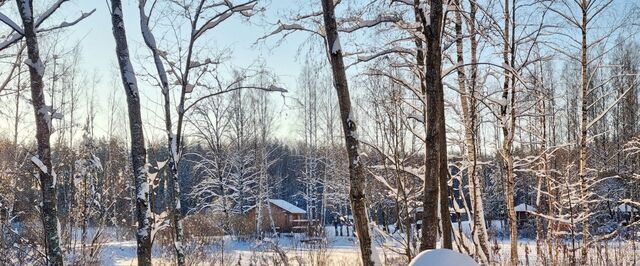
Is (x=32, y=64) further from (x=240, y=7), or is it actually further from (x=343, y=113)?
(x=343, y=113)

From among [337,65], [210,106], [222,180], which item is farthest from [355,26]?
[222,180]

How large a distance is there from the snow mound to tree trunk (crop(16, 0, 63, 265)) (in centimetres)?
474

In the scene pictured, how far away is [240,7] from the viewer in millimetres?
6809

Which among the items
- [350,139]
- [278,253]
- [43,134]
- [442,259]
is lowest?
[278,253]

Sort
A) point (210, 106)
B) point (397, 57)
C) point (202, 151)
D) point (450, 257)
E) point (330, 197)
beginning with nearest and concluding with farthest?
point (450, 257), point (397, 57), point (210, 106), point (330, 197), point (202, 151)

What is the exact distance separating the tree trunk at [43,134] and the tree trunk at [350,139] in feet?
10.4

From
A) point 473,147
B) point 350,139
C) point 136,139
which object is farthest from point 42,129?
point 473,147

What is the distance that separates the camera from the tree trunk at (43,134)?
5.19 m

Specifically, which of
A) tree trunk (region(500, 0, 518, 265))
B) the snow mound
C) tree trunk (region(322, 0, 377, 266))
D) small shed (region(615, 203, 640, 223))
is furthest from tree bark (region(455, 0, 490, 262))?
small shed (region(615, 203, 640, 223))

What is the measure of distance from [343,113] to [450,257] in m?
2.97

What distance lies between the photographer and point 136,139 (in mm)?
4934

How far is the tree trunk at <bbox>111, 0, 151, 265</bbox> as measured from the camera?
4.93 metres

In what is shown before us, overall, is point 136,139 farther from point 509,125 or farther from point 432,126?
point 509,125

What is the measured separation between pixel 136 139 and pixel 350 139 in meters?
2.17
